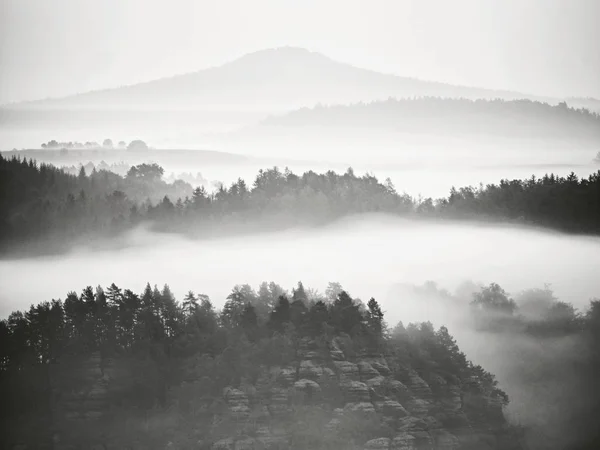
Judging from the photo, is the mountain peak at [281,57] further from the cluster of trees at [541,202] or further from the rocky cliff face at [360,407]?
the rocky cliff face at [360,407]

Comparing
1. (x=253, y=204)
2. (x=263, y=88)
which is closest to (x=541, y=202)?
(x=253, y=204)

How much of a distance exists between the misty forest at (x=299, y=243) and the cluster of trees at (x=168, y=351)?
0.46ft

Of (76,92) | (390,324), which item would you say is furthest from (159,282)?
(76,92)

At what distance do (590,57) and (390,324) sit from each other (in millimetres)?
42099

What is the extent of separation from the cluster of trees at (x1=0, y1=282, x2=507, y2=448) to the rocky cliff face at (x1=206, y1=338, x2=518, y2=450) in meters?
0.50

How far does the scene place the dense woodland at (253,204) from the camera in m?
81.0

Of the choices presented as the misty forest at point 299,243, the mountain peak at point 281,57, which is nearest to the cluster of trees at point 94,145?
→ the misty forest at point 299,243

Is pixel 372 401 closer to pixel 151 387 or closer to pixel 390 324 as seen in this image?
pixel 390 324

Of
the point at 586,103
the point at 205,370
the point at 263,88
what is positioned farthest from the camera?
the point at 263,88

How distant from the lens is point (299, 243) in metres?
82.1

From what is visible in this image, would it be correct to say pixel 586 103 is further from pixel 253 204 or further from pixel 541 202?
pixel 253 204

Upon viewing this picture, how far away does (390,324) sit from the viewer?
69.9 meters

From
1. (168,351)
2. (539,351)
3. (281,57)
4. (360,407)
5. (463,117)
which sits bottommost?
(360,407)

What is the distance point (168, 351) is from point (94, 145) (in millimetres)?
46247
